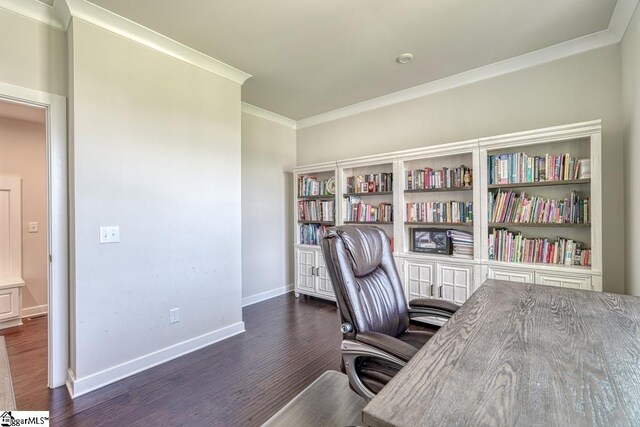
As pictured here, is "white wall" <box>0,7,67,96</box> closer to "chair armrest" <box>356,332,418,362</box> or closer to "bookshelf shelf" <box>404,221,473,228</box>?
"chair armrest" <box>356,332,418,362</box>

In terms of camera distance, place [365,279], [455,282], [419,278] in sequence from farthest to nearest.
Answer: [419,278]
[455,282]
[365,279]

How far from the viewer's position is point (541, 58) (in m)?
Result: 2.65

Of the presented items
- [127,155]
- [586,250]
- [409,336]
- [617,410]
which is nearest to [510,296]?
[409,336]

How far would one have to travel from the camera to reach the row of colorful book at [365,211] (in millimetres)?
3521

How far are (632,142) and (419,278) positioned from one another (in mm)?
1987

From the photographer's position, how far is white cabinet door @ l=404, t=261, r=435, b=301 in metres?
Answer: 3.00

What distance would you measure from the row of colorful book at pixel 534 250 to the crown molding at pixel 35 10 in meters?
3.98

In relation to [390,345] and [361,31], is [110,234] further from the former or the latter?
[361,31]

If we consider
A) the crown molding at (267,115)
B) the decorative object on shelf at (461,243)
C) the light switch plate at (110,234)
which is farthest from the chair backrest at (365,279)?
the crown molding at (267,115)

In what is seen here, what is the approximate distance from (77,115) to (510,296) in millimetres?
3007

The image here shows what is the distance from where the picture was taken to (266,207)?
4160 millimetres

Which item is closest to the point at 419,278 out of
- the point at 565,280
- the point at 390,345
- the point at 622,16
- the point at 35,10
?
the point at 565,280

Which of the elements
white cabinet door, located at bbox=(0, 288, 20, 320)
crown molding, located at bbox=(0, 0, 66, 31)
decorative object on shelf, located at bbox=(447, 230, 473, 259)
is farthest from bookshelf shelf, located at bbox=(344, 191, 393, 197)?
white cabinet door, located at bbox=(0, 288, 20, 320)

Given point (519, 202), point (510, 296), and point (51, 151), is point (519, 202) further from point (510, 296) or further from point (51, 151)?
point (51, 151)
